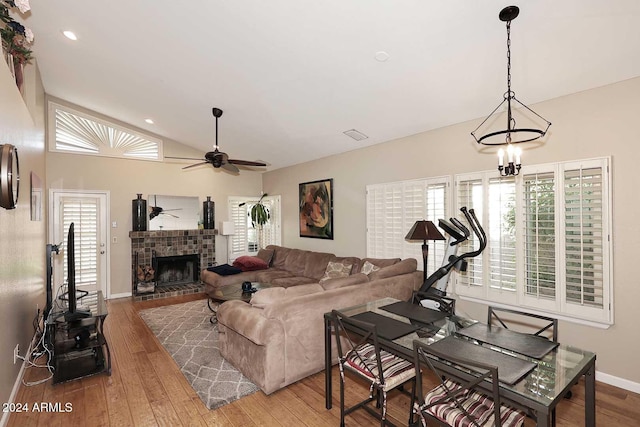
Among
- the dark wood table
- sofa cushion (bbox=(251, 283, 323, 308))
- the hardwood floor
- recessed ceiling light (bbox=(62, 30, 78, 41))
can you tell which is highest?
recessed ceiling light (bbox=(62, 30, 78, 41))

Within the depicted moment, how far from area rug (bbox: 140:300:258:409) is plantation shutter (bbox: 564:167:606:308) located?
3.35 meters

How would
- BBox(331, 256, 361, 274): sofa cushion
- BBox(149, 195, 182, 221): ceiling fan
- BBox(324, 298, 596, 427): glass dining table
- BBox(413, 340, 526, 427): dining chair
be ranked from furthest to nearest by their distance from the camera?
BBox(149, 195, 182, 221): ceiling fan
BBox(331, 256, 361, 274): sofa cushion
BBox(413, 340, 526, 427): dining chair
BBox(324, 298, 596, 427): glass dining table

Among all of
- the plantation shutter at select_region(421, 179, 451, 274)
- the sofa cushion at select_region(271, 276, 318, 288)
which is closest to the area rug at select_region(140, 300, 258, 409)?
the sofa cushion at select_region(271, 276, 318, 288)

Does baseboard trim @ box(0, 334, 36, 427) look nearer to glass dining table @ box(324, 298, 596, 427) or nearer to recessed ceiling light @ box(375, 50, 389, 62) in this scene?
glass dining table @ box(324, 298, 596, 427)

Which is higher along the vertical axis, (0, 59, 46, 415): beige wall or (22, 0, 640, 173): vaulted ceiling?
(22, 0, 640, 173): vaulted ceiling

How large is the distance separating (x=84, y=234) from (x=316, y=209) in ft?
15.0

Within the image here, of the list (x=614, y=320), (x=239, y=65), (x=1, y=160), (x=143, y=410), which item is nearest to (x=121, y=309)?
(x=143, y=410)

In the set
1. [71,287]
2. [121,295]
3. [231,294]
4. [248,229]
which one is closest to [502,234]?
[231,294]

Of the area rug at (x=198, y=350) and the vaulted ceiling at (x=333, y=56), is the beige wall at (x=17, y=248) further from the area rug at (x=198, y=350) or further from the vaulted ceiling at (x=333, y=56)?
the area rug at (x=198, y=350)

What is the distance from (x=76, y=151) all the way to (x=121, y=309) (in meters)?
3.18

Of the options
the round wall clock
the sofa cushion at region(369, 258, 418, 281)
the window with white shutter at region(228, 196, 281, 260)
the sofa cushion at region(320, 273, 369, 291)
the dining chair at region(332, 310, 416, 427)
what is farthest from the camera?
the window with white shutter at region(228, 196, 281, 260)

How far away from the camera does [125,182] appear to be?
6.55 meters

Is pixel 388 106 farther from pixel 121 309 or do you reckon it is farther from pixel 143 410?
pixel 121 309

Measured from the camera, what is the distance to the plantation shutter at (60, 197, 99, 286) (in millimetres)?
6039
